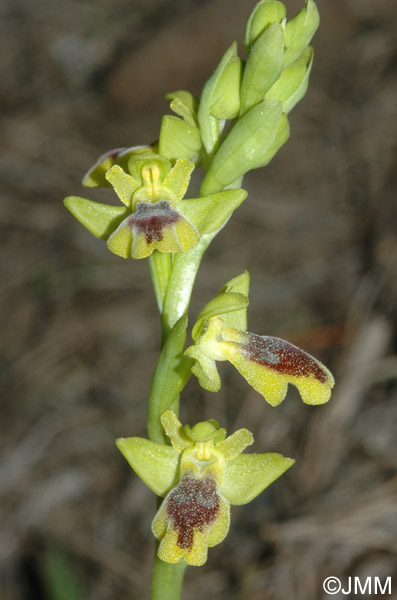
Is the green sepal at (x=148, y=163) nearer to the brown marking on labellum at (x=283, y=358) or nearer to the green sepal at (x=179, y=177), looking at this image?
the green sepal at (x=179, y=177)

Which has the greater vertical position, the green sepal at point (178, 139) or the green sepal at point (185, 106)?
the green sepal at point (185, 106)

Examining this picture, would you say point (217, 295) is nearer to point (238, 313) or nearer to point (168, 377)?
point (238, 313)

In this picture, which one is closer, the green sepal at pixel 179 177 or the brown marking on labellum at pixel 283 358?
the brown marking on labellum at pixel 283 358

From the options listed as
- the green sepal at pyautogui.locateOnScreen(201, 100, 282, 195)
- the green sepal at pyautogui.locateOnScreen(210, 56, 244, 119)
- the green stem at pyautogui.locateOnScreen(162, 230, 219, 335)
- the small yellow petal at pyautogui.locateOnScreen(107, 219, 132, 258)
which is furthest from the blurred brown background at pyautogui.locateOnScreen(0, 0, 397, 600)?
the green sepal at pyautogui.locateOnScreen(210, 56, 244, 119)

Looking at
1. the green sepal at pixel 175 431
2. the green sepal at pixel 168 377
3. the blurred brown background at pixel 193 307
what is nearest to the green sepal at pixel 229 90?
the green sepal at pixel 168 377

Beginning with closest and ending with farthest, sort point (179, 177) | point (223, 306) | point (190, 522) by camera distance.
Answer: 1. point (190, 522)
2. point (223, 306)
3. point (179, 177)

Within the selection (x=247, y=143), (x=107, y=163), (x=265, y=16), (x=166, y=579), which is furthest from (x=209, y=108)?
(x=166, y=579)

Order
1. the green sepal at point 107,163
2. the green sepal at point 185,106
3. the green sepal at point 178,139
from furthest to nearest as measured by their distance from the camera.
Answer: the green sepal at point 107,163, the green sepal at point 185,106, the green sepal at point 178,139

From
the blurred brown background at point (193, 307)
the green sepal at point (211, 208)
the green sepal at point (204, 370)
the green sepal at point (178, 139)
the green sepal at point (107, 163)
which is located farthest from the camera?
the blurred brown background at point (193, 307)

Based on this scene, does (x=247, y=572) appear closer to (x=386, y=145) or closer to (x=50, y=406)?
(x=50, y=406)
